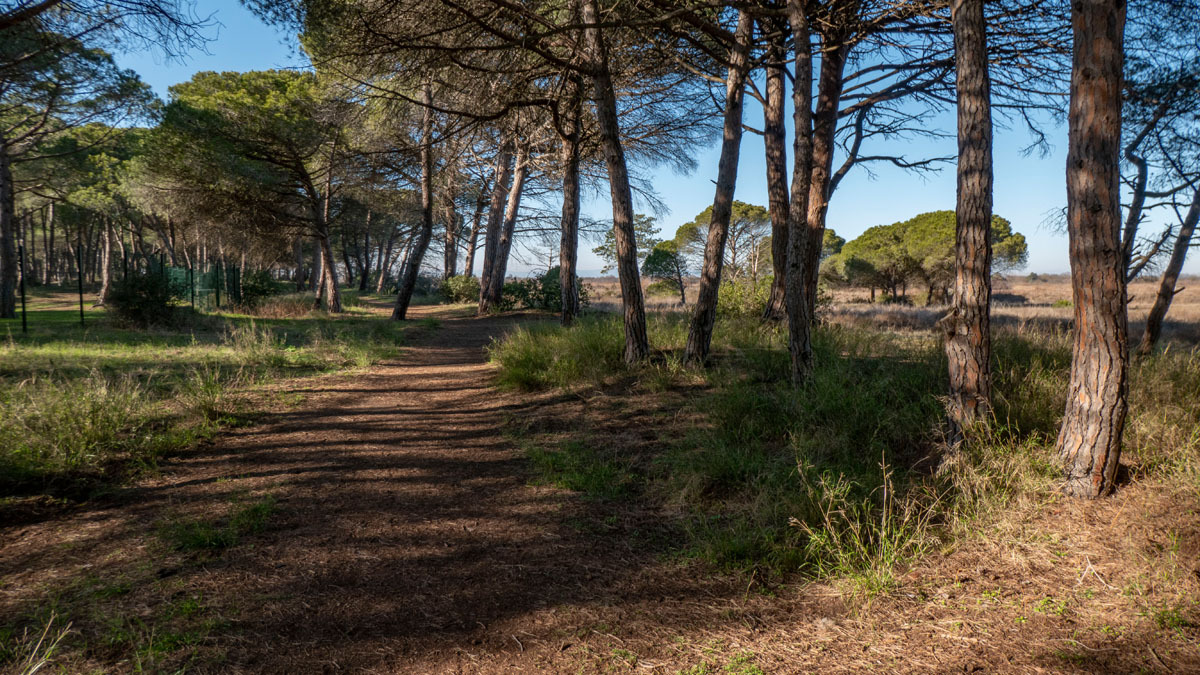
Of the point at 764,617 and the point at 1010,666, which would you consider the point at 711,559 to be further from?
the point at 1010,666

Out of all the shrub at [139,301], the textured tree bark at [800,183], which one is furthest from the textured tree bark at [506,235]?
the textured tree bark at [800,183]

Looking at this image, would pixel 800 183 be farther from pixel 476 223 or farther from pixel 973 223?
pixel 476 223

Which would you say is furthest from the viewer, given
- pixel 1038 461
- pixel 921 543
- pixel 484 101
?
pixel 484 101

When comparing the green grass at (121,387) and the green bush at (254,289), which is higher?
the green bush at (254,289)

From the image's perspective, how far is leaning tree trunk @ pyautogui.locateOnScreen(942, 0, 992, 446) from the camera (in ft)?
11.9

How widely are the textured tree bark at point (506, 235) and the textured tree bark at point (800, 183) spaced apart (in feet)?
37.7

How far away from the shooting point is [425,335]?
13.8 m

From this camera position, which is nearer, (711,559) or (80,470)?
(711,559)

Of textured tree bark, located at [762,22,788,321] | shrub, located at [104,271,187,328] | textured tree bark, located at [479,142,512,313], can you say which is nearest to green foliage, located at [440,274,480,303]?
textured tree bark, located at [479,142,512,313]

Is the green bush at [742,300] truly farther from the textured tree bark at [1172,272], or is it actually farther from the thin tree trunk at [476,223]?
the thin tree trunk at [476,223]

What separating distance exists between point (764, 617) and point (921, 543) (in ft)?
2.96

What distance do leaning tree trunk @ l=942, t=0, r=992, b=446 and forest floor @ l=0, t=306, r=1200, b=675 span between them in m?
0.92

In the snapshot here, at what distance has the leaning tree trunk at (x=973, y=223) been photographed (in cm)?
362

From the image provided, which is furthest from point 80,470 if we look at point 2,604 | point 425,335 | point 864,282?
point 864,282
